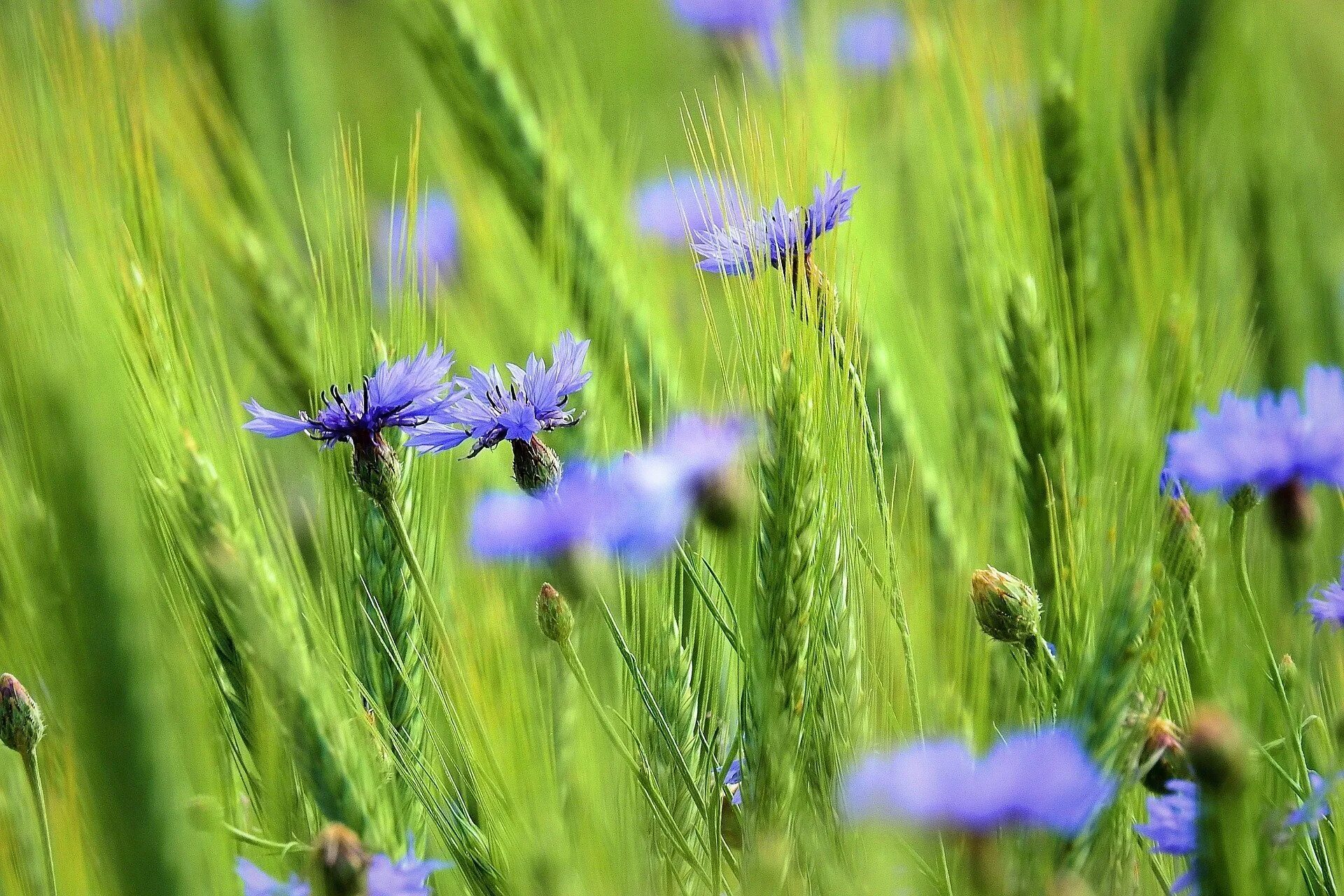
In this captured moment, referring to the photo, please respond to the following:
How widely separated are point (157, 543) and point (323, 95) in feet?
4.90

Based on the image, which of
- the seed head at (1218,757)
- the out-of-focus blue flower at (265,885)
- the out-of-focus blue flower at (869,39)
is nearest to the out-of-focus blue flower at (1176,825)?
the seed head at (1218,757)

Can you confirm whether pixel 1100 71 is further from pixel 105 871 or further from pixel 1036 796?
pixel 105 871

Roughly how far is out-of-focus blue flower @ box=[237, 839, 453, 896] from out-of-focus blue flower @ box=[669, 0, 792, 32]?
1533mm

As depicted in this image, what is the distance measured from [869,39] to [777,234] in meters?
1.58

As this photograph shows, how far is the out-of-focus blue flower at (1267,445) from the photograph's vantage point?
2.21ft

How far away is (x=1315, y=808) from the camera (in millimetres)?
565

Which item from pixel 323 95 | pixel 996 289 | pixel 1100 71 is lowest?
pixel 996 289

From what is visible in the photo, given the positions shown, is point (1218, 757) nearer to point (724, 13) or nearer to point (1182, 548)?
point (1182, 548)

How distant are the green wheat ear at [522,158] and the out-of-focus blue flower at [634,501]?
0.21 metres

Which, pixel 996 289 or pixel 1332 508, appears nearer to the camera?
pixel 996 289

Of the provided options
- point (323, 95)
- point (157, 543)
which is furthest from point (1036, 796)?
point (323, 95)

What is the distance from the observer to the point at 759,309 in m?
0.66

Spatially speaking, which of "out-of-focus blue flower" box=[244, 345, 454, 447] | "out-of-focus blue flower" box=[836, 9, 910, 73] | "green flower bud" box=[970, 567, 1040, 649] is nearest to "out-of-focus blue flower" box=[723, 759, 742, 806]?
"green flower bud" box=[970, 567, 1040, 649]

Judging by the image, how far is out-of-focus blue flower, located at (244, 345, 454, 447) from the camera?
69 cm
